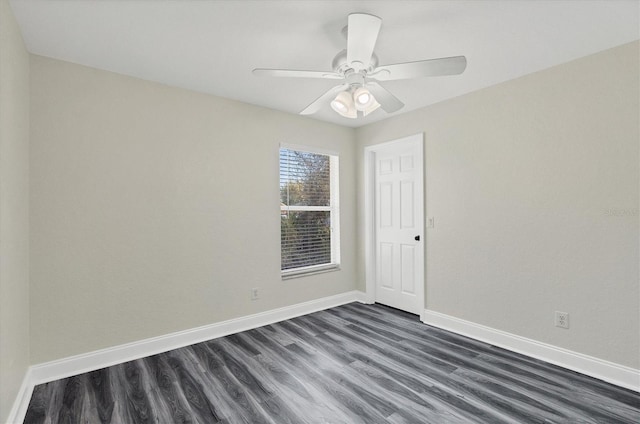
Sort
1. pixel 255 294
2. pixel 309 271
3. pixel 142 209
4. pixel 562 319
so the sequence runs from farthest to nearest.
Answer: pixel 309 271 < pixel 255 294 < pixel 142 209 < pixel 562 319

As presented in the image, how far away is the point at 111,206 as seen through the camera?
2617 millimetres

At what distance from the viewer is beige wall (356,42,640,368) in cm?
227

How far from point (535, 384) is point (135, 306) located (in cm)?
319

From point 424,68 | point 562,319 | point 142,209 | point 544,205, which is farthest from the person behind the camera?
point 142,209

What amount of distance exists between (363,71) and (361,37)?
346 mm

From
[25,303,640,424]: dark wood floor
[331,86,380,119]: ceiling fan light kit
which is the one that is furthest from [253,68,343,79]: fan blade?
[25,303,640,424]: dark wood floor

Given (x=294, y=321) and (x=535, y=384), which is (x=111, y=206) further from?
(x=535, y=384)

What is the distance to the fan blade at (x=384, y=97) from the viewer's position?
2105mm

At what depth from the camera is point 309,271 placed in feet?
13.0

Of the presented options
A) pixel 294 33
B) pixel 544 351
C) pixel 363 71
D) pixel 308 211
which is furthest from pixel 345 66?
pixel 544 351

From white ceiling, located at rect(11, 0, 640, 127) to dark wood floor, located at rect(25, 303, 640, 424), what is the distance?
2420 mm

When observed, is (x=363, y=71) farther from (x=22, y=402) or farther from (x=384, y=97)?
(x=22, y=402)

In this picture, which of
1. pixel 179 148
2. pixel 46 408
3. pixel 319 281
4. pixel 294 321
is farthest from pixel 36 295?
pixel 319 281

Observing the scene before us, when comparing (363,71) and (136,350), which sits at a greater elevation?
(363,71)
